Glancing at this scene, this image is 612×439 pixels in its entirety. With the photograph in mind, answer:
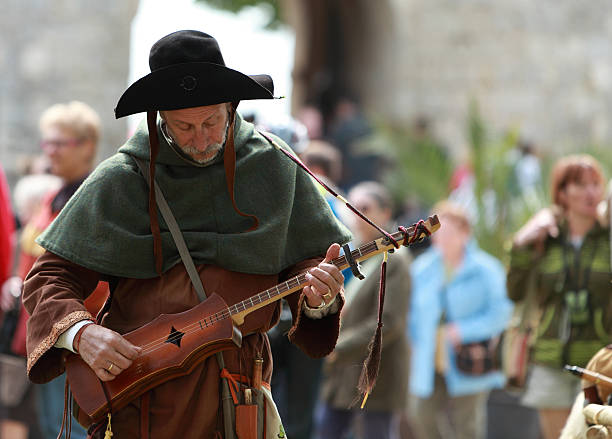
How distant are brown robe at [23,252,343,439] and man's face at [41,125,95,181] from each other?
2273 mm

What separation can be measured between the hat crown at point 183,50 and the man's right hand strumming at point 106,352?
880 mm

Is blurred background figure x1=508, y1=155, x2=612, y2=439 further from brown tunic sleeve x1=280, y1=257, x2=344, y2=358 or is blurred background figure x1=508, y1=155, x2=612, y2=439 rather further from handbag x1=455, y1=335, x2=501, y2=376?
brown tunic sleeve x1=280, y1=257, x2=344, y2=358

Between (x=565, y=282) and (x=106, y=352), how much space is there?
3.20m

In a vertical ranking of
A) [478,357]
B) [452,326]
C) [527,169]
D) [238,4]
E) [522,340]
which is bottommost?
[478,357]

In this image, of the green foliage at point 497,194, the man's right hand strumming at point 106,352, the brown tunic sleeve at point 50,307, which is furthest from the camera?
the green foliage at point 497,194

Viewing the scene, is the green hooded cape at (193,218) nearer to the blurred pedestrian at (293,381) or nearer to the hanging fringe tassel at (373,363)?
the hanging fringe tassel at (373,363)

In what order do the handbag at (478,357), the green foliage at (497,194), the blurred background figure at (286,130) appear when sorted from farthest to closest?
the green foliage at (497,194) → the handbag at (478,357) → the blurred background figure at (286,130)

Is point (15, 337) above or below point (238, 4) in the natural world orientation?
below

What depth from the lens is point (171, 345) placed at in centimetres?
352

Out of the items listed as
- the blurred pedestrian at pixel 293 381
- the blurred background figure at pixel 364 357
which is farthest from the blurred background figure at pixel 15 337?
the blurred background figure at pixel 364 357

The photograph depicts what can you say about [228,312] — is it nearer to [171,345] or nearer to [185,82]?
[171,345]

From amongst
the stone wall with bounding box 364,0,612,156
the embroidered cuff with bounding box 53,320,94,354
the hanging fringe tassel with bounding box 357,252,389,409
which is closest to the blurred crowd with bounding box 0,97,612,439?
the embroidered cuff with bounding box 53,320,94,354

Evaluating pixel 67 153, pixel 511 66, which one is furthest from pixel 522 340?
pixel 511 66

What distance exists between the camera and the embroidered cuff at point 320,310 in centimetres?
367
